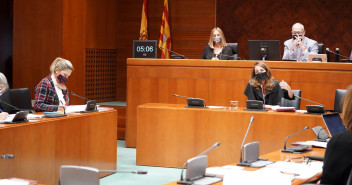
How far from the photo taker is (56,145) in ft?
17.3

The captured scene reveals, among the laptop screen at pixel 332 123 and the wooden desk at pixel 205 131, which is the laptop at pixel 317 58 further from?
the laptop screen at pixel 332 123

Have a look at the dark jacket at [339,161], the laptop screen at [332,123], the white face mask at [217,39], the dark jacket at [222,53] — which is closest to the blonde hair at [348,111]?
the dark jacket at [339,161]

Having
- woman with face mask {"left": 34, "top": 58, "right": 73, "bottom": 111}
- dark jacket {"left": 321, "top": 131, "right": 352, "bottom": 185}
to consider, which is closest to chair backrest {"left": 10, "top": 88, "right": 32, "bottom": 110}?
woman with face mask {"left": 34, "top": 58, "right": 73, "bottom": 111}

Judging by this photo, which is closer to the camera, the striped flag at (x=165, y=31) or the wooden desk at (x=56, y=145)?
the wooden desk at (x=56, y=145)

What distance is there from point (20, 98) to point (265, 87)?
296cm

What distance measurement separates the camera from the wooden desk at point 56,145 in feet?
15.0

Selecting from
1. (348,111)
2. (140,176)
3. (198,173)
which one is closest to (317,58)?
(140,176)

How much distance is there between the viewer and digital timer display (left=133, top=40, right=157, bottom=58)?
8133 millimetres

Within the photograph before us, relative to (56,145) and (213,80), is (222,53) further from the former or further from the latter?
(56,145)

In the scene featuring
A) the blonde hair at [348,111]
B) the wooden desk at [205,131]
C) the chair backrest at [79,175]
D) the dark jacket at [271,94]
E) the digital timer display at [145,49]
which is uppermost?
the digital timer display at [145,49]

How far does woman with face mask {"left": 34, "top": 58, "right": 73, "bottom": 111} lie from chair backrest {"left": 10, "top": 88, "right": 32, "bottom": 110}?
867 millimetres

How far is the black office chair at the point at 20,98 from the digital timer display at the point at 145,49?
190 centimetres

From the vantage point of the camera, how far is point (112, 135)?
6.35 metres

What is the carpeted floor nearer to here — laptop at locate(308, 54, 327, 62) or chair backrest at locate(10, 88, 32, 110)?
chair backrest at locate(10, 88, 32, 110)
